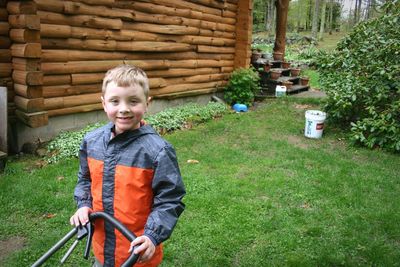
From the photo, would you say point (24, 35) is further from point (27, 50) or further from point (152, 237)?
point (152, 237)

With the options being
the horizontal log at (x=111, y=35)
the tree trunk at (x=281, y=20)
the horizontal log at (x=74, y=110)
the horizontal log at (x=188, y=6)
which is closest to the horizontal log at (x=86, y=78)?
the horizontal log at (x=74, y=110)

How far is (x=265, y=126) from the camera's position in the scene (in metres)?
8.53

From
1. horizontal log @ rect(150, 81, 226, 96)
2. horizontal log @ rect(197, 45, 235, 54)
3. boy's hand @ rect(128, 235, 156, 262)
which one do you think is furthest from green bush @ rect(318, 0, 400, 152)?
boy's hand @ rect(128, 235, 156, 262)

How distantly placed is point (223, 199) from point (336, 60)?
545 cm

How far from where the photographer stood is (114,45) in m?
7.14

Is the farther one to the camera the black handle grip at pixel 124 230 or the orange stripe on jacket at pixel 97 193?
the orange stripe on jacket at pixel 97 193

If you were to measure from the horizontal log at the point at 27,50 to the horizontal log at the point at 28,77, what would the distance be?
24 centimetres

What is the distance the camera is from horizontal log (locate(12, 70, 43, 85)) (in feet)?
17.8

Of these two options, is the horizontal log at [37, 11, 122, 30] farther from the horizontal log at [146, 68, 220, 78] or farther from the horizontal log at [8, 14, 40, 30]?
the horizontal log at [146, 68, 220, 78]

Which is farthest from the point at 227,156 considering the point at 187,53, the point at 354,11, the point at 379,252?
the point at 354,11

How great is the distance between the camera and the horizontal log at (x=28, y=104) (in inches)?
218

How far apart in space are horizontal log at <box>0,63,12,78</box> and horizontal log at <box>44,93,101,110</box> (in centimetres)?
66

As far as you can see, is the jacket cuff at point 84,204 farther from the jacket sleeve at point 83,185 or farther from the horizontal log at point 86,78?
the horizontal log at point 86,78

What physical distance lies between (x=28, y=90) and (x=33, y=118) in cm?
41
